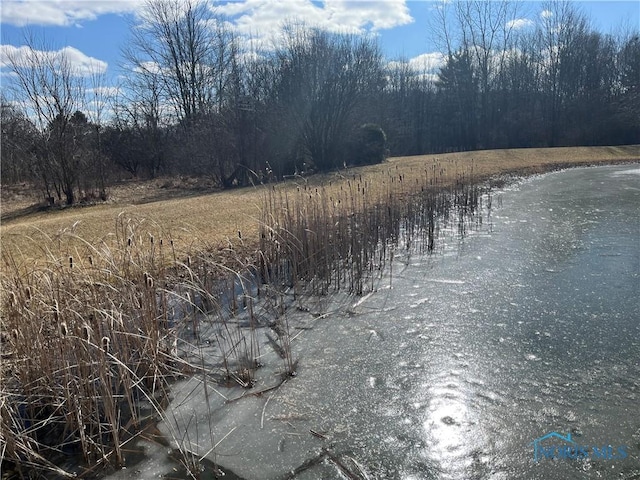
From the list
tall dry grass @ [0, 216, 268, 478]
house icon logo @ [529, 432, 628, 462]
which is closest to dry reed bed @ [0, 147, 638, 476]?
tall dry grass @ [0, 216, 268, 478]

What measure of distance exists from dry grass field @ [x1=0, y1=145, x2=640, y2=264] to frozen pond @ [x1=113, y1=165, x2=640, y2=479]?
4.51 feet

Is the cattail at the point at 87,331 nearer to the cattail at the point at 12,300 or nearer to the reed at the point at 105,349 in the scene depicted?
the reed at the point at 105,349

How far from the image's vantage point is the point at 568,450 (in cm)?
221

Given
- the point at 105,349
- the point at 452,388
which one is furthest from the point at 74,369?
the point at 452,388

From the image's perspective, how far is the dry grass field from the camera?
5.45m

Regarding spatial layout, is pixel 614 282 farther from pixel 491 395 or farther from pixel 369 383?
pixel 369 383

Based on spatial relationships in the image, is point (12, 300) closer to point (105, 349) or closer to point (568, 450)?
point (105, 349)

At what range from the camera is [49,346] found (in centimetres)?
262

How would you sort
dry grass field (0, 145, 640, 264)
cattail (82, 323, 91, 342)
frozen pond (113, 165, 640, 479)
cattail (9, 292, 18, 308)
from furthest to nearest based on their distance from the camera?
1. dry grass field (0, 145, 640, 264)
2. cattail (9, 292, 18, 308)
3. frozen pond (113, 165, 640, 479)
4. cattail (82, 323, 91, 342)

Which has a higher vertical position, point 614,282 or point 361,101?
point 361,101

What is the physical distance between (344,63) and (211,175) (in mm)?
5602

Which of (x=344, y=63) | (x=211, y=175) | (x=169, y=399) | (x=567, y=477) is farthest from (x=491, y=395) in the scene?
(x=344, y=63)

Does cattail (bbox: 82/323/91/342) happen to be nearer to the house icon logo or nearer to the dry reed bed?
the dry reed bed

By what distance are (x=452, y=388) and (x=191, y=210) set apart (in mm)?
6546
